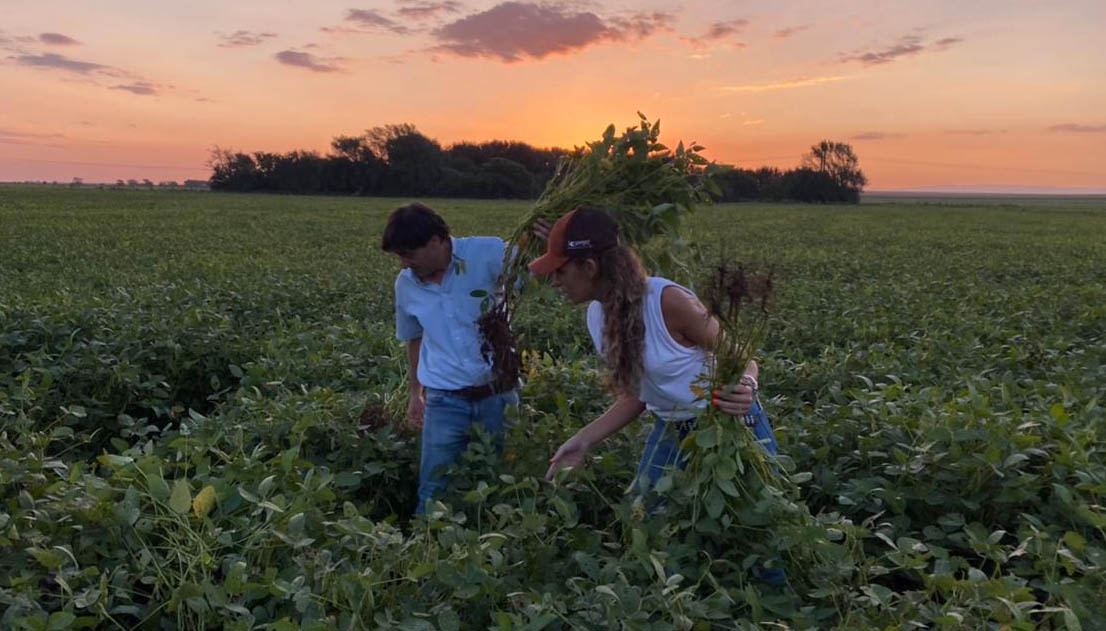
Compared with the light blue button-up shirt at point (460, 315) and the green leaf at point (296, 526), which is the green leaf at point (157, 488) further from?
the light blue button-up shirt at point (460, 315)

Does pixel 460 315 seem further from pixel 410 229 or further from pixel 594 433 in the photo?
pixel 594 433

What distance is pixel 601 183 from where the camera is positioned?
3023mm

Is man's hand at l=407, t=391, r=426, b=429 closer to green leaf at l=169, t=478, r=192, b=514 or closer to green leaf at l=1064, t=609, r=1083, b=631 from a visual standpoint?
green leaf at l=169, t=478, r=192, b=514

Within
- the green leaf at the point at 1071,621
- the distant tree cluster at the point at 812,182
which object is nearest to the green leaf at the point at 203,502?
the green leaf at the point at 1071,621

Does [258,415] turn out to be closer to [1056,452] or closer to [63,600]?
[63,600]

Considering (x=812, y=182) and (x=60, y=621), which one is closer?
(x=60, y=621)

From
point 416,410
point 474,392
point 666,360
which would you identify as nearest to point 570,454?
point 666,360

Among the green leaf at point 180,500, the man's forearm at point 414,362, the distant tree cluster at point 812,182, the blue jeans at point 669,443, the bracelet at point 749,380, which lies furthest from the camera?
the distant tree cluster at point 812,182

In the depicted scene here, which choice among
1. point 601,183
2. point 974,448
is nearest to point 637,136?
point 601,183

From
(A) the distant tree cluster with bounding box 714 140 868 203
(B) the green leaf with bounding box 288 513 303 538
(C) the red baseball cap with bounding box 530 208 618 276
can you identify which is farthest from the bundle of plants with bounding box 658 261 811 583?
(A) the distant tree cluster with bounding box 714 140 868 203

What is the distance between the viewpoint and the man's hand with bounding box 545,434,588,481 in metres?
2.87

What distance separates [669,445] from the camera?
2912mm

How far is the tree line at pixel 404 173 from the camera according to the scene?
76.7 meters

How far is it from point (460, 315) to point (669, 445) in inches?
47.1
